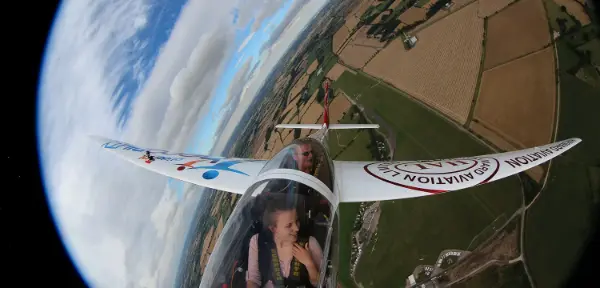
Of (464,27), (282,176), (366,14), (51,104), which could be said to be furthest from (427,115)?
(51,104)

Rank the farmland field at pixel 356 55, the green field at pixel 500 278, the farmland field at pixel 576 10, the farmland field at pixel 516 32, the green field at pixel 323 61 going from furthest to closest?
1. the green field at pixel 323 61
2. the farmland field at pixel 356 55
3. the farmland field at pixel 516 32
4. the farmland field at pixel 576 10
5. the green field at pixel 500 278

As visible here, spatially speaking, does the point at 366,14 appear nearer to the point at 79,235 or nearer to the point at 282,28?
the point at 282,28

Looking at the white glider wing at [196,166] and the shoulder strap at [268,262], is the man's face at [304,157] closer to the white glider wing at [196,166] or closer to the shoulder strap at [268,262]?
the white glider wing at [196,166]

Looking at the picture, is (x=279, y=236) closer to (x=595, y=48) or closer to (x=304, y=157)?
(x=304, y=157)

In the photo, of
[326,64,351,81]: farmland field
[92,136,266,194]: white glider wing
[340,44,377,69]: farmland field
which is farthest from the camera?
[326,64,351,81]: farmland field

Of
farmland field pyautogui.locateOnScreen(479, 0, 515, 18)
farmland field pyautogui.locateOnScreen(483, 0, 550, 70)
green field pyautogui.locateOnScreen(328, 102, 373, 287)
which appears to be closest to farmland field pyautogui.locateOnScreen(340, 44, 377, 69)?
green field pyautogui.locateOnScreen(328, 102, 373, 287)

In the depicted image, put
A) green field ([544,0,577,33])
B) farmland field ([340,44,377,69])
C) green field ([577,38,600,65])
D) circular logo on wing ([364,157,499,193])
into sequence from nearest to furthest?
circular logo on wing ([364,157,499,193]) → green field ([577,38,600,65]) → green field ([544,0,577,33]) → farmland field ([340,44,377,69])

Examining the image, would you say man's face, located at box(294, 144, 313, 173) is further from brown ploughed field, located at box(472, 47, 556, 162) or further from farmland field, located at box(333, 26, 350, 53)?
farmland field, located at box(333, 26, 350, 53)

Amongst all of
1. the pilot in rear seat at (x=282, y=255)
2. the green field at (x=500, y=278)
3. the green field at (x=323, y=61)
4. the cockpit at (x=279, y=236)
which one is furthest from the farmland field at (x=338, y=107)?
the pilot in rear seat at (x=282, y=255)
